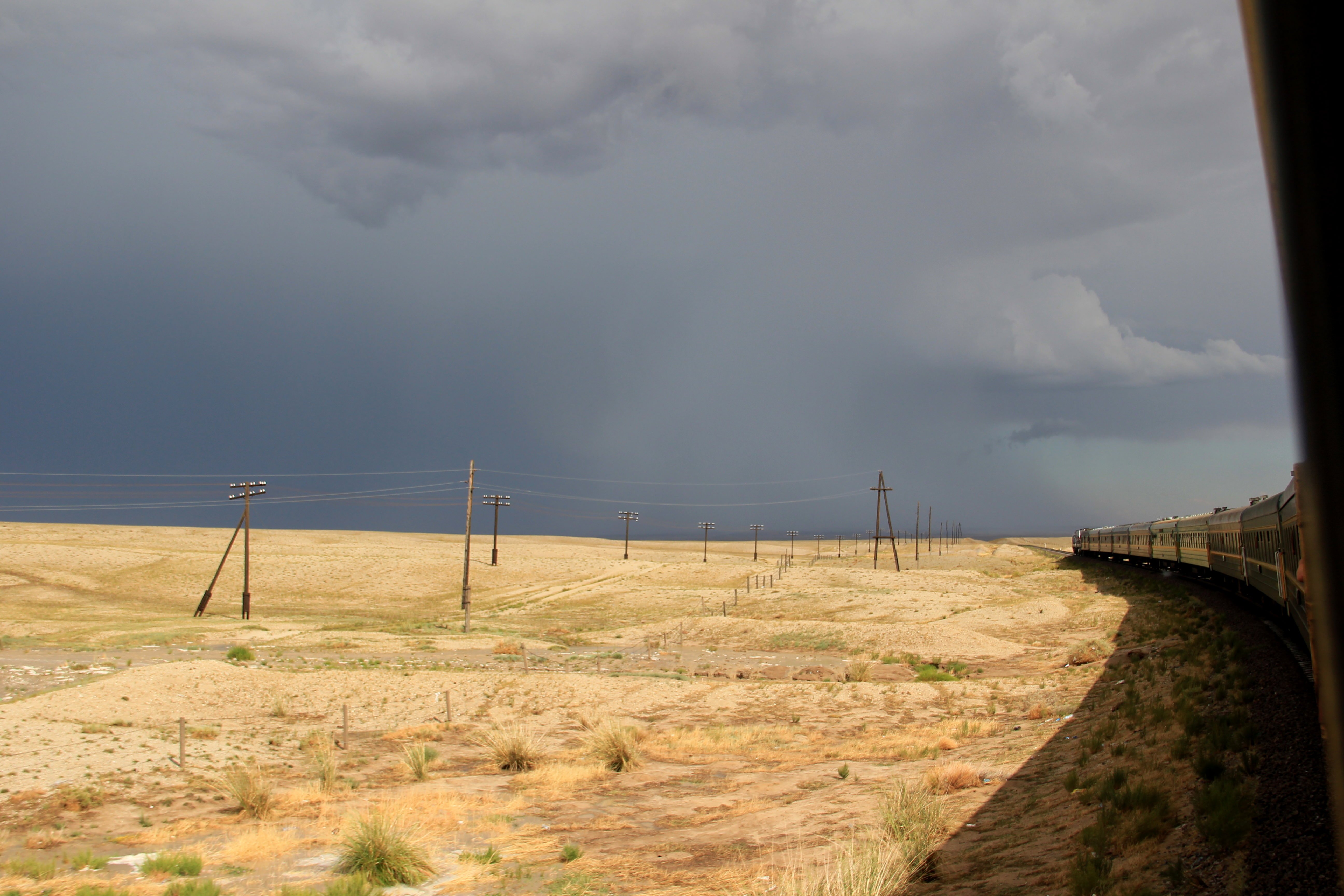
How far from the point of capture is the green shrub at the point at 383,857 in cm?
1494

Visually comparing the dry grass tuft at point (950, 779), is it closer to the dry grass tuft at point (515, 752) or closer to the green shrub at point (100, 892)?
the dry grass tuft at point (515, 752)

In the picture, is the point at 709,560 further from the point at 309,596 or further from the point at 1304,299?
the point at 1304,299

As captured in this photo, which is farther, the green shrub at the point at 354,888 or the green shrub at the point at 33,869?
the green shrub at the point at 33,869

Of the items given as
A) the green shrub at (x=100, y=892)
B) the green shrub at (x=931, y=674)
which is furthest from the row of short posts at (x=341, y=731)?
the green shrub at (x=931, y=674)

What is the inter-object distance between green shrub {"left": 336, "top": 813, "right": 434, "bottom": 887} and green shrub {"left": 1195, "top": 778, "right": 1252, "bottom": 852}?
1220 centimetres

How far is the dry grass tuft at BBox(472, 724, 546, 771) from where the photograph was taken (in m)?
23.3

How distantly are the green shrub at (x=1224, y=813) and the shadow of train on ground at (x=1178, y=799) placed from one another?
0.02 metres

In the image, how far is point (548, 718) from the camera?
98.8ft

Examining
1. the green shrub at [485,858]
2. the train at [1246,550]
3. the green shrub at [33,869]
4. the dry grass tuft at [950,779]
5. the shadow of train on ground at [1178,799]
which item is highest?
the train at [1246,550]

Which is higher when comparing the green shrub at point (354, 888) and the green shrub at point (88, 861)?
the green shrub at point (354, 888)

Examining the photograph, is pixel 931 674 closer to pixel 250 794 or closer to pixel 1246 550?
pixel 1246 550

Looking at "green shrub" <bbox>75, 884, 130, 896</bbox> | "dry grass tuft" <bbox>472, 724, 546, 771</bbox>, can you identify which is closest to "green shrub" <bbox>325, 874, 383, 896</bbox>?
"green shrub" <bbox>75, 884, 130, 896</bbox>

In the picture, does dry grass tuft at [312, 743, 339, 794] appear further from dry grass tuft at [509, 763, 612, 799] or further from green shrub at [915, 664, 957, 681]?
green shrub at [915, 664, 957, 681]

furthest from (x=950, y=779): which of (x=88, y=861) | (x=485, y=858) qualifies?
(x=88, y=861)
